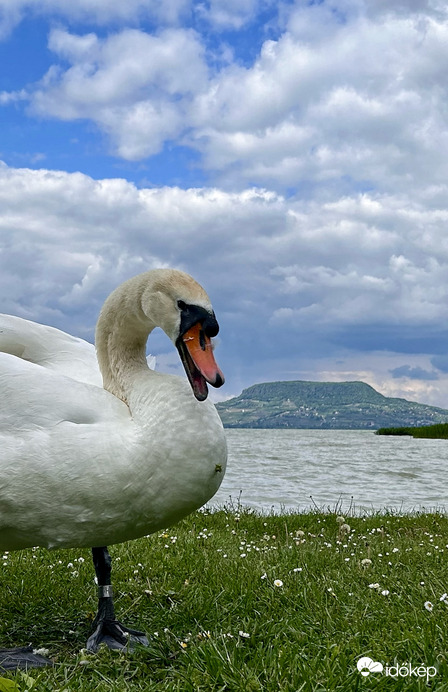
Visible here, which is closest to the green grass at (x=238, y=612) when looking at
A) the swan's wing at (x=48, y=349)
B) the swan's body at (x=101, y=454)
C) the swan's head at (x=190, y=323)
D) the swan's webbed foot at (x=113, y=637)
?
the swan's webbed foot at (x=113, y=637)

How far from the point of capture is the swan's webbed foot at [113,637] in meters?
4.51

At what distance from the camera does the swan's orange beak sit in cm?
411

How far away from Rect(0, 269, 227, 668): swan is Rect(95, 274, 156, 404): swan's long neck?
0.22 metres

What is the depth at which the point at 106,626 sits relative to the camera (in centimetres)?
468

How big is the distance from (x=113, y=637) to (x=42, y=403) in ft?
5.46

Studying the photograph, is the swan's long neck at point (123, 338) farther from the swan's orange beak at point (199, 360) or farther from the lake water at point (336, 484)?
the lake water at point (336, 484)

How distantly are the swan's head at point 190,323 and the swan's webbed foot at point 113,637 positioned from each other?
67.0 inches

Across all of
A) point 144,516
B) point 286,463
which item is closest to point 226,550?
point 144,516

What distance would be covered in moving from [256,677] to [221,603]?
172cm

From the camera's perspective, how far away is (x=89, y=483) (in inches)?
158

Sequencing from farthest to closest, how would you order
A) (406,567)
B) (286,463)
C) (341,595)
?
(286,463) < (406,567) < (341,595)

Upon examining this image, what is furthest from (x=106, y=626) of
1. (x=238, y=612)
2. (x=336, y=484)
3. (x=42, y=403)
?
(x=336, y=484)

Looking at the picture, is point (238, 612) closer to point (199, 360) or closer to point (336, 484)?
point (199, 360)

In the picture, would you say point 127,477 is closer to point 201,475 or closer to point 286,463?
point 201,475
